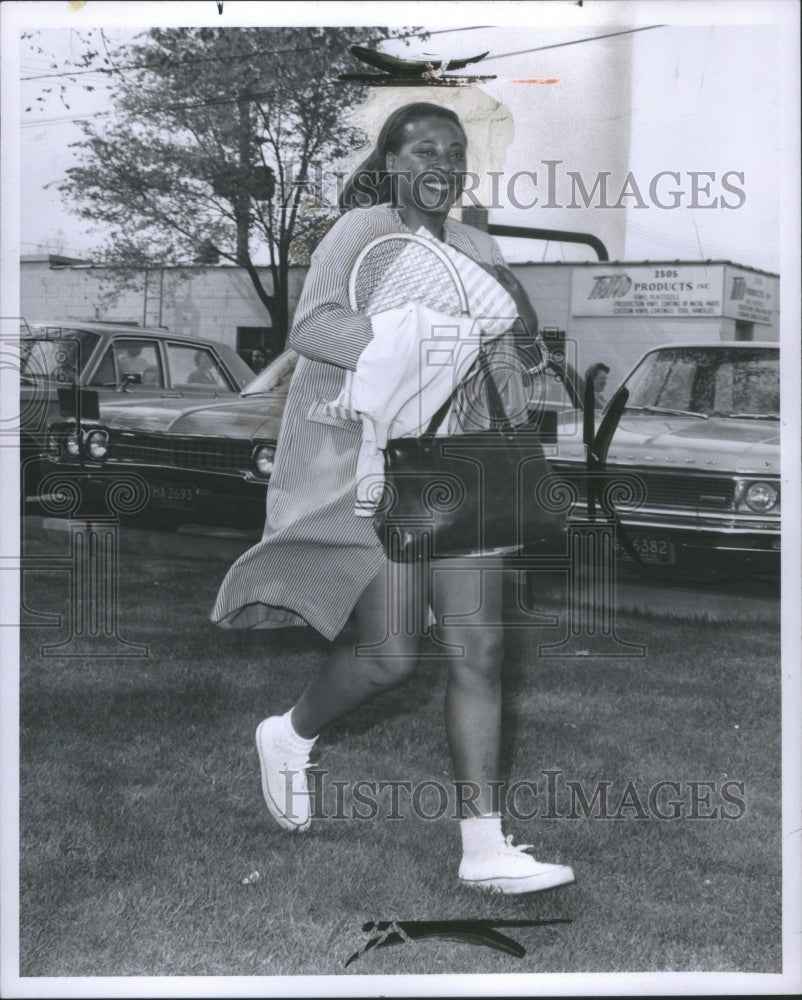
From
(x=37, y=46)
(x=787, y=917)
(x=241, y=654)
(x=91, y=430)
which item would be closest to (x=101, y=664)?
(x=241, y=654)

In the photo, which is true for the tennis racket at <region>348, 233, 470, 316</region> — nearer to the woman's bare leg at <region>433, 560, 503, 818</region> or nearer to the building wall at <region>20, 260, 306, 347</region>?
the building wall at <region>20, 260, 306, 347</region>

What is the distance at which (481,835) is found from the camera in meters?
3.81

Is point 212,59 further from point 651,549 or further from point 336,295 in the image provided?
point 651,549

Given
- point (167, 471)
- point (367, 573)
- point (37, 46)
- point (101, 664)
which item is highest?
point (37, 46)

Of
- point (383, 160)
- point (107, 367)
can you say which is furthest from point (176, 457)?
point (383, 160)

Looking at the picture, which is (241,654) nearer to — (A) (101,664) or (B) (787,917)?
(A) (101,664)

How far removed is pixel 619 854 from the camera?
386cm

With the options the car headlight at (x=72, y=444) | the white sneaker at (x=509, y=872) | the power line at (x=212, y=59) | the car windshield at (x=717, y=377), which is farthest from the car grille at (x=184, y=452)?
the white sneaker at (x=509, y=872)

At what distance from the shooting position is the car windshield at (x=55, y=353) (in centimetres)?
391

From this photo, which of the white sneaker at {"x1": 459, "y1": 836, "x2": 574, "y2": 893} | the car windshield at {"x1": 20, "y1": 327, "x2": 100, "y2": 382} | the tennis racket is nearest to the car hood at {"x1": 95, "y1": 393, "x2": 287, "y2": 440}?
the car windshield at {"x1": 20, "y1": 327, "x2": 100, "y2": 382}

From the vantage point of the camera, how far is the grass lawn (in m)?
3.79

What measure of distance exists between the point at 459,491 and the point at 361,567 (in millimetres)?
372

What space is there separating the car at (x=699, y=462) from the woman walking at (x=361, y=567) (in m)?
0.43

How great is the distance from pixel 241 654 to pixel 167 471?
0.60m
